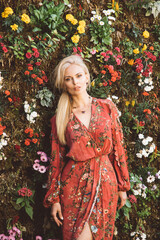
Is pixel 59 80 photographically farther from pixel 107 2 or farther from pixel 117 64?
pixel 107 2

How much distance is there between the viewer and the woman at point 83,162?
2641mm

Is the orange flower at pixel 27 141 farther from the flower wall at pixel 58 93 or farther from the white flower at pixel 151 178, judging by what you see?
the white flower at pixel 151 178

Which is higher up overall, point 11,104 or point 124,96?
point 11,104

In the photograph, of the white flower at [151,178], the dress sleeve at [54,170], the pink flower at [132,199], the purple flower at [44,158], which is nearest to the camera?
the dress sleeve at [54,170]

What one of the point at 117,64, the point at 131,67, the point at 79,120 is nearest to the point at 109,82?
the point at 117,64

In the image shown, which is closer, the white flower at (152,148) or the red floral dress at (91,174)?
the red floral dress at (91,174)

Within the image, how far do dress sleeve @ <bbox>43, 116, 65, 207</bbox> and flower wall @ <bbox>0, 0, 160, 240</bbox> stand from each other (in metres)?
0.27

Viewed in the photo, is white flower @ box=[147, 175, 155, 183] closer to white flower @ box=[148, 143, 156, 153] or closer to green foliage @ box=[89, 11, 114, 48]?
white flower @ box=[148, 143, 156, 153]

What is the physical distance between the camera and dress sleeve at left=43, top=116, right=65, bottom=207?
2820mm

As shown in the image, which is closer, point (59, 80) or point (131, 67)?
point (59, 80)

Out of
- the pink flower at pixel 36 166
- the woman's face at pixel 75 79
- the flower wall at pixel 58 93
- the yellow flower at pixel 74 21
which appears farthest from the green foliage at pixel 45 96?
the yellow flower at pixel 74 21

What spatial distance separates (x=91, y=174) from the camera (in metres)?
2.71

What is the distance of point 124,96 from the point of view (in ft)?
12.9

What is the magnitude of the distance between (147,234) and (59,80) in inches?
98.6
